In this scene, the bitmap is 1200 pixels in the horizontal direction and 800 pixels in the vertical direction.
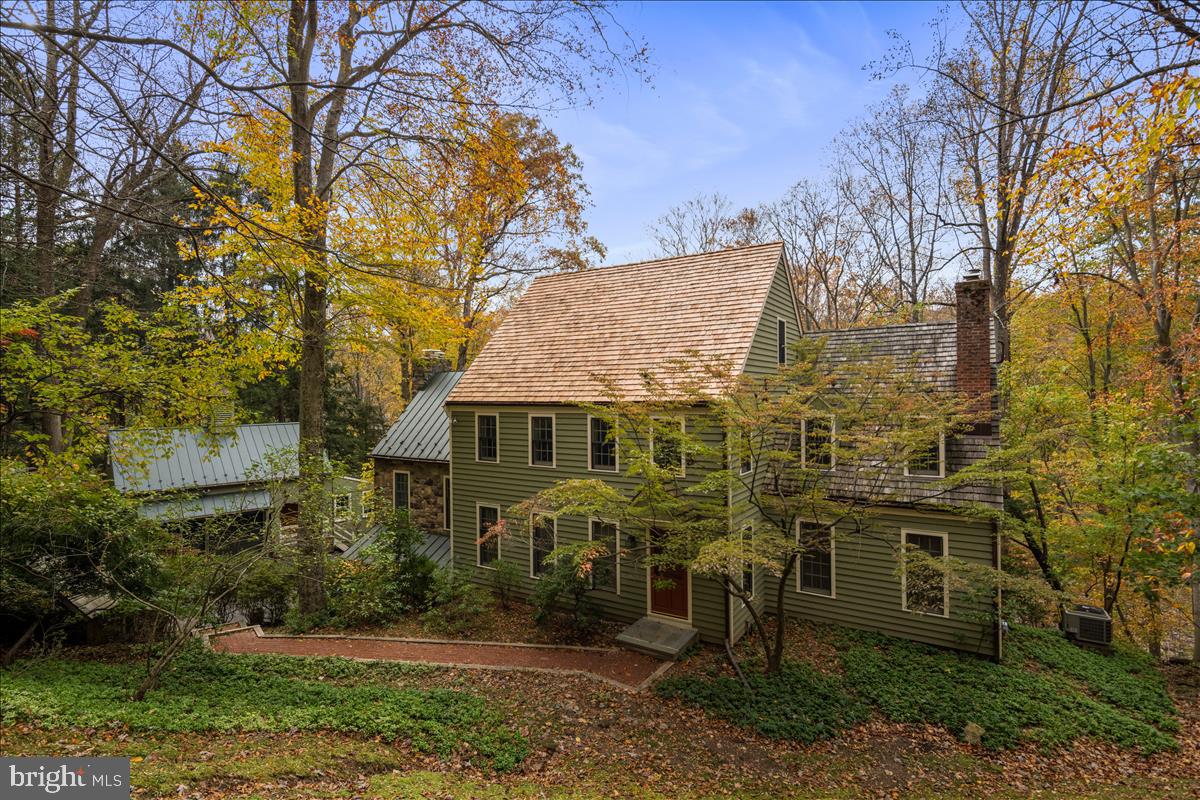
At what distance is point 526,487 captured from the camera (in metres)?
13.2

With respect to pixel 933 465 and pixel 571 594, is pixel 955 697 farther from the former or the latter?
pixel 571 594

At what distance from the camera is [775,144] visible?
41.9ft

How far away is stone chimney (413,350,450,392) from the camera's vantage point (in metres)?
18.9

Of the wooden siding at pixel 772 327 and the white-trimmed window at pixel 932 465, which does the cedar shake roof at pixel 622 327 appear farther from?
the white-trimmed window at pixel 932 465

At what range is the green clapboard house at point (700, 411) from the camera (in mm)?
11156

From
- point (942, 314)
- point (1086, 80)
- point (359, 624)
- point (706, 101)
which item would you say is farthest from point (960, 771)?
point (942, 314)

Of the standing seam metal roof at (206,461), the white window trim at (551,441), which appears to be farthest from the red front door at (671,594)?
the standing seam metal roof at (206,461)

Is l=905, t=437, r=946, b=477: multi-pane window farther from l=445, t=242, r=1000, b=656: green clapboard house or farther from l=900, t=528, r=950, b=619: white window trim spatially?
l=900, t=528, r=950, b=619: white window trim

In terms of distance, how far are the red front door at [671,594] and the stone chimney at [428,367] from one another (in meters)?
11.3

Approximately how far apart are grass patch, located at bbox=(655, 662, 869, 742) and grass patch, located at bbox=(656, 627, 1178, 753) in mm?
17

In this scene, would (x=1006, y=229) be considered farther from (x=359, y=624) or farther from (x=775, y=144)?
(x=359, y=624)

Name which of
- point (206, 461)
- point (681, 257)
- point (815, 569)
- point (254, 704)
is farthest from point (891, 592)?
point (206, 461)

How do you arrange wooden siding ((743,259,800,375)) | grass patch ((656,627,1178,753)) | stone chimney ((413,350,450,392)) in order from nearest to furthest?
grass patch ((656,627,1178,753)) < wooden siding ((743,259,800,375)) < stone chimney ((413,350,450,392))

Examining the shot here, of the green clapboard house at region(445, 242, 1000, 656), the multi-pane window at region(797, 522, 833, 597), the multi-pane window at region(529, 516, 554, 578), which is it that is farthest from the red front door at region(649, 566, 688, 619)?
the multi-pane window at region(797, 522, 833, 597)
